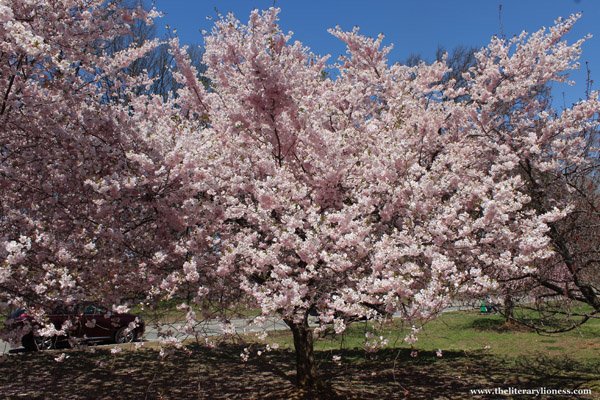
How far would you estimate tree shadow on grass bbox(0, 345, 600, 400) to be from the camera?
8469mm

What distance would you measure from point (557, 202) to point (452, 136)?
1.94m

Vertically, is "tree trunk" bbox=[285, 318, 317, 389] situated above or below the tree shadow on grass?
above

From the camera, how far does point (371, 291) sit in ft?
16.1

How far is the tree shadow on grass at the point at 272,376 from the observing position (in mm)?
8469

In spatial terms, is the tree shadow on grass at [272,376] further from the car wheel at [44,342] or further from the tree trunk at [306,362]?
the car wheel at [44,342]

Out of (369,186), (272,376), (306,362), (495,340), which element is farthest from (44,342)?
(495,340)

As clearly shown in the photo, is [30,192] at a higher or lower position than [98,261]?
higher

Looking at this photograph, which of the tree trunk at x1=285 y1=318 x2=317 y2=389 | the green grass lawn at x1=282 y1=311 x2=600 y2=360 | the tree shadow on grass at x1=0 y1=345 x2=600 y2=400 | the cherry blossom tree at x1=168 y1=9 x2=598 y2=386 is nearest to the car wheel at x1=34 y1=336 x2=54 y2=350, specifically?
the tree shadow on grass at x1=0 y1=345 x2=600 y2=400

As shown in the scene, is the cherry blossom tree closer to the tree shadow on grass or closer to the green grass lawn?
the tree shadow on grass

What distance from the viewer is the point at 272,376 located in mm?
9906

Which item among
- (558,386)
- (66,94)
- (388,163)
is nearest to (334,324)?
(388,163)

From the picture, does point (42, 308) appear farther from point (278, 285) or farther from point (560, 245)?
point (560, 245)

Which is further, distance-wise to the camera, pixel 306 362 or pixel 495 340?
pixel 495 340

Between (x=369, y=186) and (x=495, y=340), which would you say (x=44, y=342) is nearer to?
(x=369, y=186)
